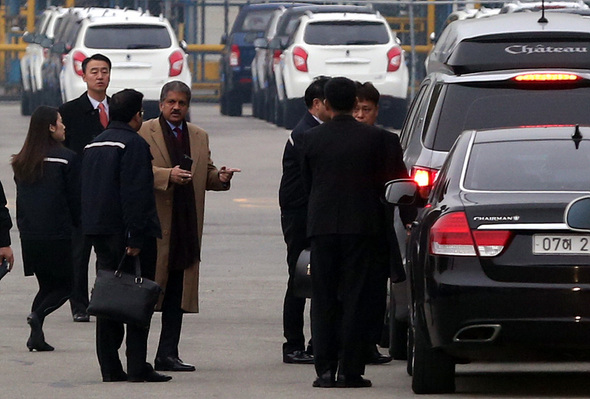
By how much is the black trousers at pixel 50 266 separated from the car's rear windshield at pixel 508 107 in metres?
2.40

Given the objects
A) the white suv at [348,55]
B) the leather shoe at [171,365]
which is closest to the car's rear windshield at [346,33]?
the white suv at [348,55]

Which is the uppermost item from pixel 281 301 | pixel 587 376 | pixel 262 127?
pixel 587 376

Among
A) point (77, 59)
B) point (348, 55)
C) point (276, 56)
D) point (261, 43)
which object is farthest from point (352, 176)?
point (261, 43)

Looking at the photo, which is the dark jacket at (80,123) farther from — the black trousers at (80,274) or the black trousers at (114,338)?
the black trousers at (114,338)

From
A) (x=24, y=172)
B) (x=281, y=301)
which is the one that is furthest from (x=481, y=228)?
(x=281, y=301)

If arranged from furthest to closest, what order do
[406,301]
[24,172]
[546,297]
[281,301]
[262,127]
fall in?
[262,127] < [281,301] < [24,172] < [406,301] < [546,297]

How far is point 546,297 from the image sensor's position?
8.04m

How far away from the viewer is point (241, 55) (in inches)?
1313

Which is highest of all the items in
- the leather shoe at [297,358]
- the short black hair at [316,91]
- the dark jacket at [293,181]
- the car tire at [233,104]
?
the short black hair at [316,91]

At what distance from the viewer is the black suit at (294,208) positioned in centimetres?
1007

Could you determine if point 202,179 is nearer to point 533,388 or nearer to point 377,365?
point 377,365

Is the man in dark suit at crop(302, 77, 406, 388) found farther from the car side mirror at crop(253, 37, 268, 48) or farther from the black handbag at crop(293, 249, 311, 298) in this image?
the car side mirror at crop(253, 37, 268, 48)

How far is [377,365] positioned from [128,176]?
1.88m

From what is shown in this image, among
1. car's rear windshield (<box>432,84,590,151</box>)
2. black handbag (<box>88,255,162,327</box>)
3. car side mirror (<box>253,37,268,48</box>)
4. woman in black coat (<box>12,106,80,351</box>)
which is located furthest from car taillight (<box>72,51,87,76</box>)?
black handbag (<box>88,255,162,327</box>)
